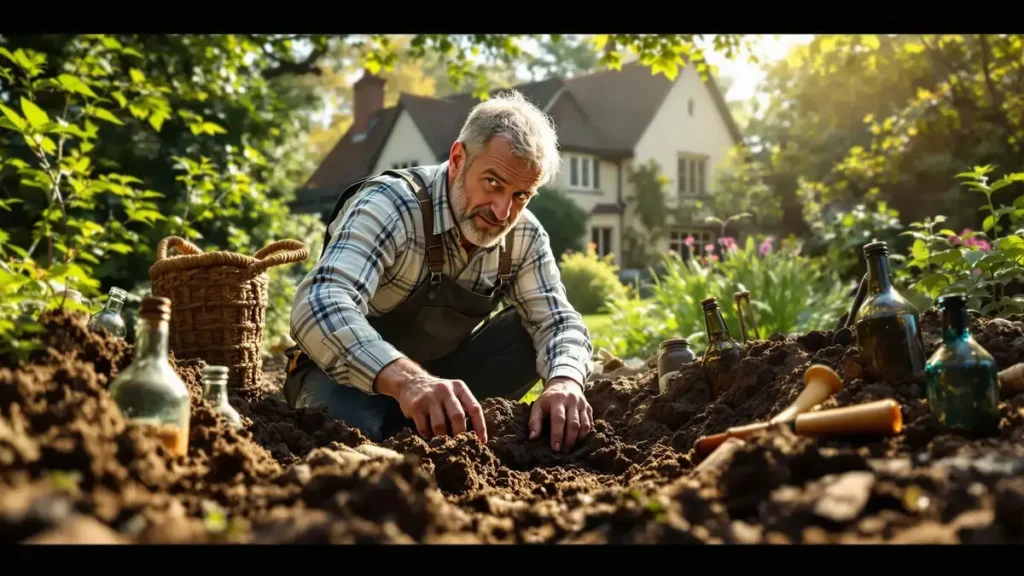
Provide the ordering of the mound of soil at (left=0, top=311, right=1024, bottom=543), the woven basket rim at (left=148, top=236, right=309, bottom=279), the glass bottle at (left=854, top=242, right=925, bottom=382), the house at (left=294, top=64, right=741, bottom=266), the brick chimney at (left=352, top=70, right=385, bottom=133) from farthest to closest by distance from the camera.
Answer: the brick chimney at (left=352, top=70, right=385, bottom=133)
the house at (left=294, top=64, right=741, bottom=266)
the woven basket rim at (left=148, top=236, right=309, bottom=279)
the glass bottle at (left=854, top=242, right=925, bottom=382)
the mound of soil at (left=0, top=311, right=1024, bottom=543)

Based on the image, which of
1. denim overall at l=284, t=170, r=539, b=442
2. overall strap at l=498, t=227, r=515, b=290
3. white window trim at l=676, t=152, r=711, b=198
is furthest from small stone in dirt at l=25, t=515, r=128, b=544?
white window trim at l=676, t=152, r=711, b=198

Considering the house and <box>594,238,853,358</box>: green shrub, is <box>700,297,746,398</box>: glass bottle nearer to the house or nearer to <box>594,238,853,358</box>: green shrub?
<box>594,238,853,358</box>: green shrub

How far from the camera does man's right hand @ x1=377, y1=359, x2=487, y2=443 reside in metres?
2.61

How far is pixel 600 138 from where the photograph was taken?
1037 inches

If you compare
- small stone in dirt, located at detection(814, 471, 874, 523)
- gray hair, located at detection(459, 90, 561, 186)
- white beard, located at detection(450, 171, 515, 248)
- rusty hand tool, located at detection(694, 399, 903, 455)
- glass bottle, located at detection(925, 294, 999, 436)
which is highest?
gray hair, located at detection(459, 90, 561, 186)

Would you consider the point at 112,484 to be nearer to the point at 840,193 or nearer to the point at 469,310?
the point at 469,310

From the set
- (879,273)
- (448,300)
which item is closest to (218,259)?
(448,300)

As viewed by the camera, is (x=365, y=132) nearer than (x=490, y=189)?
No

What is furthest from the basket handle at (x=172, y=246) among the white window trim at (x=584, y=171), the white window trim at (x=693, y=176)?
the white window trim at (x=693, y=176)

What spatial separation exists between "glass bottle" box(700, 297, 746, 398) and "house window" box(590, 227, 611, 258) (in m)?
22.9

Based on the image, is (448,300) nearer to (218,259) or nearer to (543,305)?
(543,305)

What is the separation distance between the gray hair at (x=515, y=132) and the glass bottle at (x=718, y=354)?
90cm

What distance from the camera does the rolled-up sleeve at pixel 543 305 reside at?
3.70m

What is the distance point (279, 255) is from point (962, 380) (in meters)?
2.65
